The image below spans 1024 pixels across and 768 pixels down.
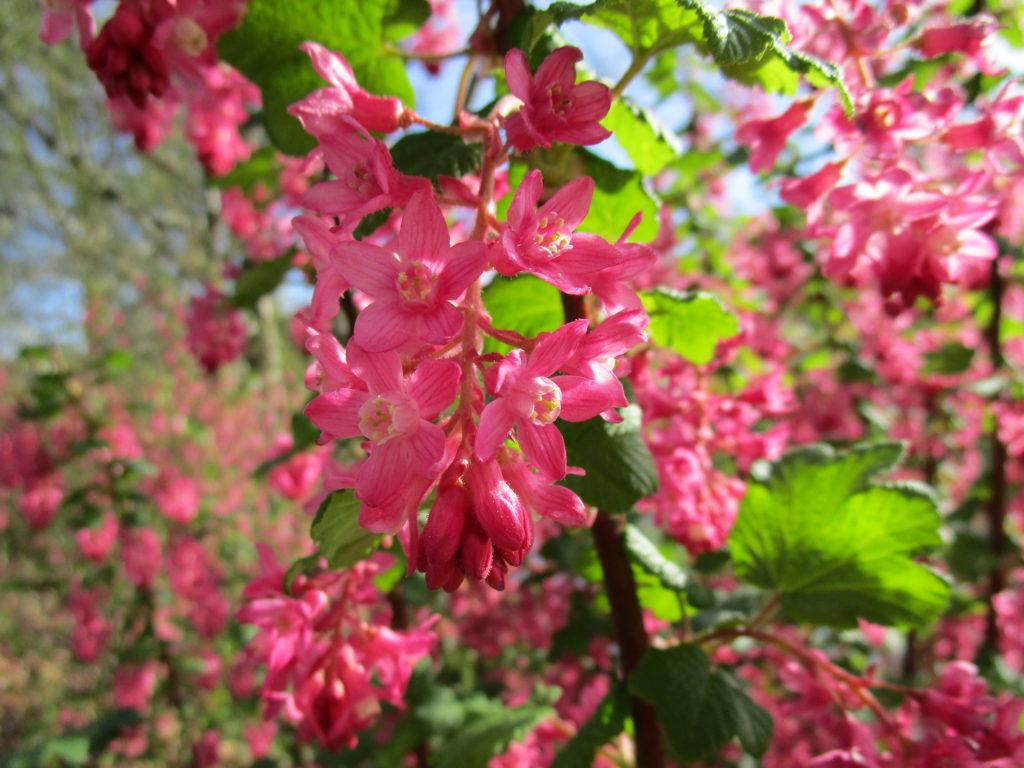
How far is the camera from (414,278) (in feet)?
2.52

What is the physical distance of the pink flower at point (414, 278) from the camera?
74cm

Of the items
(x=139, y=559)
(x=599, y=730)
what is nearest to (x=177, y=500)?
(x=139, y=559)

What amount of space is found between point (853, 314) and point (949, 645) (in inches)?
72.0

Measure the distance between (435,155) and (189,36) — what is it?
0.64 metres

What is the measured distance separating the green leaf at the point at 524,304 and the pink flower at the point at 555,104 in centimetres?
31

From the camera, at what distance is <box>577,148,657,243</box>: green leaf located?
1.19m

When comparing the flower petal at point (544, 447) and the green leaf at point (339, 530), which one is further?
the green leaf at point (339, 530)

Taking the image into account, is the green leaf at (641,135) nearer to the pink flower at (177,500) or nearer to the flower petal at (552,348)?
the flower petal at (552,348)

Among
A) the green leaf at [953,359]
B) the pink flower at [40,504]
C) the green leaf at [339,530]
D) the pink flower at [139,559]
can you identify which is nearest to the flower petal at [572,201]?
the green leaf at [339,530]

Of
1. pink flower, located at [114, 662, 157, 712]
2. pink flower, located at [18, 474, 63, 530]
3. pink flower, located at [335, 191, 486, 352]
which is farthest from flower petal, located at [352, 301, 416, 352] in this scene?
pink flower, located at [18, 474, 63, 530]

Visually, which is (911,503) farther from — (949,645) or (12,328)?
(12,328)

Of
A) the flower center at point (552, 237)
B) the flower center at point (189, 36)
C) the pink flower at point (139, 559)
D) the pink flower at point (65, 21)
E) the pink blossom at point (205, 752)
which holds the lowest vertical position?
the pink blossom at point (205, 752)

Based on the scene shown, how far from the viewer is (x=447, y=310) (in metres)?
0.75

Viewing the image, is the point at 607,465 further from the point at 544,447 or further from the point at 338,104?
the point at 338,104
